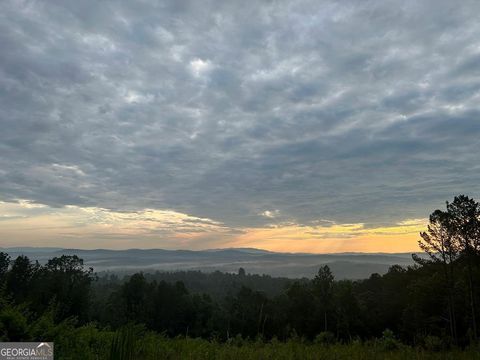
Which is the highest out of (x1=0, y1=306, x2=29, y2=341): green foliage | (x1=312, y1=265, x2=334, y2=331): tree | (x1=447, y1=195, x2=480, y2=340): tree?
(x1=447, y1=195, x2=480, y2=340): tree

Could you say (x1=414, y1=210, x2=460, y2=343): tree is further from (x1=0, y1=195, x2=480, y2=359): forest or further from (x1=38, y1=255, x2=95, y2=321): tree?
(x1=38, y1=255, x2=95, y2=321): tree

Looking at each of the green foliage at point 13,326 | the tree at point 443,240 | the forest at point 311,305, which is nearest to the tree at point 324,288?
the forest at point 311,305

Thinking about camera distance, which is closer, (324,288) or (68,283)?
(68,283)

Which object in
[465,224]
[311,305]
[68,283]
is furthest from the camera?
[311,305]

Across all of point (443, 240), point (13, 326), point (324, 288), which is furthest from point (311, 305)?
point (13, 326)

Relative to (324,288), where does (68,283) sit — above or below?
above

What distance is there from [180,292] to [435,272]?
51669 millimetres

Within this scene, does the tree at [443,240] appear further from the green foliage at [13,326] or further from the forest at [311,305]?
the green foliage at [13,326]

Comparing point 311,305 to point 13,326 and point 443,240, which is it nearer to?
point 443,240

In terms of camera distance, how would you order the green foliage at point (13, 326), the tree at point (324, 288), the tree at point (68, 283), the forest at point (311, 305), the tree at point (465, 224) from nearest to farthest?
the green foliage at point (13, 326), the forest at point (311, 305), the tree at point (465, 224), the tree at point (68, 283), the tree at point (324, 288)

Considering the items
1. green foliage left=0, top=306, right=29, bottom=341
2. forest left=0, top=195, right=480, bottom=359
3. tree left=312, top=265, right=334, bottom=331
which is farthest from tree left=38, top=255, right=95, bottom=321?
green foliage left=0, top=306, right=29, bottom=341

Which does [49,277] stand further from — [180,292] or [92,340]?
[92,340]

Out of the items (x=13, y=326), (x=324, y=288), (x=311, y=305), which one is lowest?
(x=311, y=305)

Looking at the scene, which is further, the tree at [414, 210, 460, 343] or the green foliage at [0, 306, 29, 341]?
the tree at [414, 210, 460, 343]
